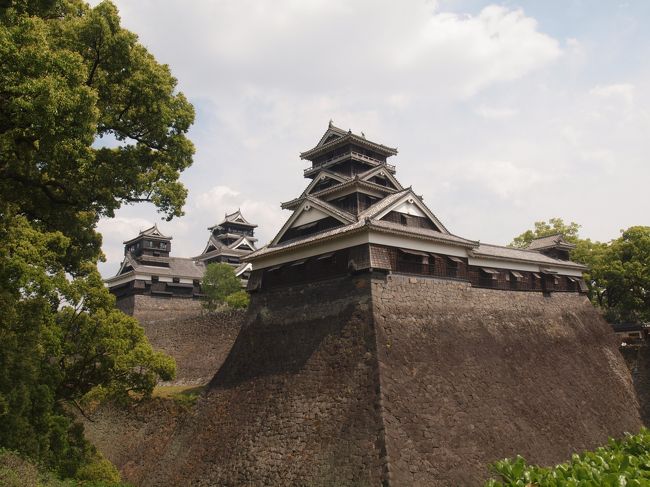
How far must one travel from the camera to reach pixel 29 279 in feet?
39.9

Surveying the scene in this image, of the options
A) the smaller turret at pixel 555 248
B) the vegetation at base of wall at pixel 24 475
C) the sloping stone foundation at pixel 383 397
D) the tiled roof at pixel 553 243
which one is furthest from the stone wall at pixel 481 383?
the vegetation at base of wall at pixel 24 475

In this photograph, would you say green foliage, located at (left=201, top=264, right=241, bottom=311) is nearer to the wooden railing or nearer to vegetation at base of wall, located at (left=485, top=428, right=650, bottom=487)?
the wooden railing

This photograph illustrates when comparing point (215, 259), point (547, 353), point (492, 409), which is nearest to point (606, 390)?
point (547, 353)

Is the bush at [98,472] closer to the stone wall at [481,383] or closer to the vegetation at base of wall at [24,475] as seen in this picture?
the vegetation at base of wall at [24,475]

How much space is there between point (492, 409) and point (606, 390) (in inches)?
337

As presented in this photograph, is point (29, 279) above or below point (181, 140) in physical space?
below

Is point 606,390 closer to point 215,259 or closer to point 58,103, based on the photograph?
point 58,103

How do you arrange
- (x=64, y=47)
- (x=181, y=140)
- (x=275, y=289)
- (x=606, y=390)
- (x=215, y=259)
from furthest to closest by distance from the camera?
(x=215, y=259)
(x=606, y=390)
(x=275, y=289)
(x=181, y=140)
(x=64, y=47)

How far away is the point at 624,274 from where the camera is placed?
32062 millimetres

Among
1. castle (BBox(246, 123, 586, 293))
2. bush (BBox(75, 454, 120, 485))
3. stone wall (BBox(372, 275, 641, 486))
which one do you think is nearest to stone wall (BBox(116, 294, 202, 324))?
castle (BBox(246, 123, 586, 293))

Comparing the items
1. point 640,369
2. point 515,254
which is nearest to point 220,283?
point 515,254

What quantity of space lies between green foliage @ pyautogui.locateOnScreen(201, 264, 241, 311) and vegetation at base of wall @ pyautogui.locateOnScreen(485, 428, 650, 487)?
25.7 m

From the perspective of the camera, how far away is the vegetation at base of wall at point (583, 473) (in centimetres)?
1284

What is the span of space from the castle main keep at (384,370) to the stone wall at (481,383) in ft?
0.18
